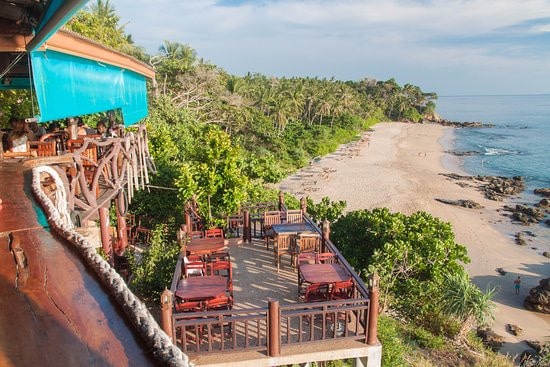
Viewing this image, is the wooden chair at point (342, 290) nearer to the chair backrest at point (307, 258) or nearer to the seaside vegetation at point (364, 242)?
the chair backrest at point (307, 258)

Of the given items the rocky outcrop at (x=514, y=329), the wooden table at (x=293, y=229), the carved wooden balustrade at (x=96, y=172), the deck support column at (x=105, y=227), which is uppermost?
the carved wooden balustrade at (x=96, y=172)

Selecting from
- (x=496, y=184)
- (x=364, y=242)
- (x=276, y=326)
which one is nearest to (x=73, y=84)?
(x=276, y=326)

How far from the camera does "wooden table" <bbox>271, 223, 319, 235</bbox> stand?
952 cm

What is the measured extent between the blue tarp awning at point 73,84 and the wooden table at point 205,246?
3368 mm

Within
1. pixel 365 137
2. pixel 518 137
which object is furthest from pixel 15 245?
pixel 518 137

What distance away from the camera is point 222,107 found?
36.0m

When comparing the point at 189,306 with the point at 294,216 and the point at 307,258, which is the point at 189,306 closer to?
the point at 307,258

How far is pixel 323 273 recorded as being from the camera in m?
7.26

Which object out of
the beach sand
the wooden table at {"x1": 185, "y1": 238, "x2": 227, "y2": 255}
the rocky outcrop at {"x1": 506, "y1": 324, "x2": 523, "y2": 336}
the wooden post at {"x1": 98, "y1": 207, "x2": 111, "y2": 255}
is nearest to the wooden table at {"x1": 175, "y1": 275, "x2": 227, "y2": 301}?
the wooden table at {"x1": 185, "y1": 238, "x2": 227, "y2": 255}

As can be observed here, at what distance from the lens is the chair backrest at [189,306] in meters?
6.60

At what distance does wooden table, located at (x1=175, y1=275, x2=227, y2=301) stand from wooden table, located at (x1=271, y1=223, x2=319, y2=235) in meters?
2.68

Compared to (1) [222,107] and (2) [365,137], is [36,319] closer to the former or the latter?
(1) [222,107]

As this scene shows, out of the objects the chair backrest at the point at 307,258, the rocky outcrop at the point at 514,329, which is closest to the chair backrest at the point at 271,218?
the chair backrest at the point at 307,258

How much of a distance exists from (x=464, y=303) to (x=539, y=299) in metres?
8.27
